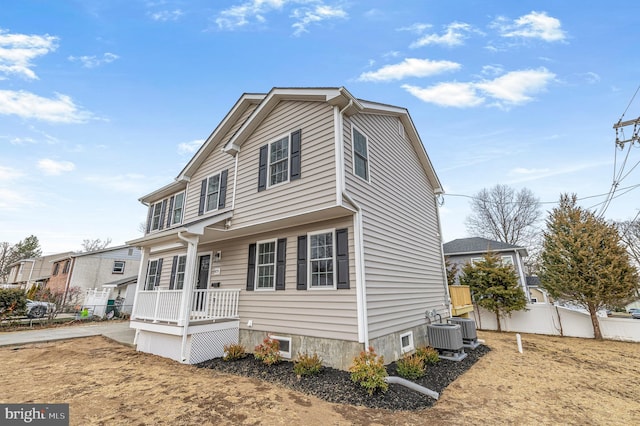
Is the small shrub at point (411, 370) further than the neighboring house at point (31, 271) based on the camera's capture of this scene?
No

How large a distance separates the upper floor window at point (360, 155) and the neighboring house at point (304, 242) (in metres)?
0.05

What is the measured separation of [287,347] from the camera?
22.0 ft

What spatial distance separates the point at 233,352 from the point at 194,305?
179 cm

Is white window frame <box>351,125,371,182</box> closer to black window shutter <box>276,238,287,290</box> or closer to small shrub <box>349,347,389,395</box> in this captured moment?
black window shutter <box>276,238,287,290</box>

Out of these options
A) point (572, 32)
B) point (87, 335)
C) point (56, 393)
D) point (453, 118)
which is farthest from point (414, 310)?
point (87, 335)

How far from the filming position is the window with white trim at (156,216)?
41.1 feet

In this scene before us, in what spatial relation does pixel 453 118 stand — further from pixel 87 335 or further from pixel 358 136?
pixel 87 335

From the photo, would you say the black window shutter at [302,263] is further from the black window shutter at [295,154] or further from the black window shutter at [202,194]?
the black window shutter at [202,194]

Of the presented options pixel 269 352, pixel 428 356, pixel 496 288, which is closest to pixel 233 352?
pixel 269 352

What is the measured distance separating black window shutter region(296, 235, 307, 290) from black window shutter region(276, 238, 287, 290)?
1.84 feet

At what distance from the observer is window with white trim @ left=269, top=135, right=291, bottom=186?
291 inches

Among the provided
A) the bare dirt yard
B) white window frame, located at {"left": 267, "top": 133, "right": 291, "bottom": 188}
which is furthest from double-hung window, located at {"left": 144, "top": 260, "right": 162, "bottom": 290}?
white window frame, located at {"left": 267, "top": 133, "right": 291, "bottom": 188}

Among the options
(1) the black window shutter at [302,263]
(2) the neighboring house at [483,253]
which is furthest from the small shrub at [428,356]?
(2) the neighboring house at [483,253]

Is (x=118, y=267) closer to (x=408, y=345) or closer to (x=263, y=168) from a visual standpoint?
(x=263, y=168)
